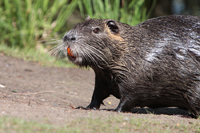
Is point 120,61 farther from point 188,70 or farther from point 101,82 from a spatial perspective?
point 188,70

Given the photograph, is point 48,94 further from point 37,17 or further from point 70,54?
point 37,17

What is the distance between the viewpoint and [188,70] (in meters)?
3.87

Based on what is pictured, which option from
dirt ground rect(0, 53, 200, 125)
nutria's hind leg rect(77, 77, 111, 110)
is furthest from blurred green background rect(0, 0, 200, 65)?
nutria's hind leg rect(77, 77, 111, 110)

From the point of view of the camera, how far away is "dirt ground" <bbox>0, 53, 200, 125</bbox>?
3184 mm

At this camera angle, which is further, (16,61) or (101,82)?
(16,61)

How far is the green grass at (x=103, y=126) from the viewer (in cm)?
246

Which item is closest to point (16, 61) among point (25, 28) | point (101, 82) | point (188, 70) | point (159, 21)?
point (25, 28)

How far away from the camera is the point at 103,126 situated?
2826mm

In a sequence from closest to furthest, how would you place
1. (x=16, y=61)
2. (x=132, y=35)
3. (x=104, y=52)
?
(x=104, y=52) < (x=132, y=35) < (x=16, y=61)

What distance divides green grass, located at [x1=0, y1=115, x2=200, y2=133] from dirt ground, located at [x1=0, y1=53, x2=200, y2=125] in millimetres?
158

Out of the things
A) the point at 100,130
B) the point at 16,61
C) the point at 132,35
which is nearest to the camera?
the point at 100,130

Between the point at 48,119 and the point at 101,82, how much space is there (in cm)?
145

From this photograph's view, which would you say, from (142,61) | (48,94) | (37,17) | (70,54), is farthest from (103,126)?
(37,17)

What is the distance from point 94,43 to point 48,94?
1.69m
